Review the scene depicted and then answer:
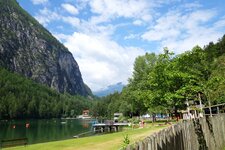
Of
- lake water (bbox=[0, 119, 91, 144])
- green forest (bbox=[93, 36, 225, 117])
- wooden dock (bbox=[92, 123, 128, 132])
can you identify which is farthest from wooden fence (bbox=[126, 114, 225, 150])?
wooden dock (bbox=[92, 123, 128, 132])

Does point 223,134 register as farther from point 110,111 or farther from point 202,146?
point 110,111

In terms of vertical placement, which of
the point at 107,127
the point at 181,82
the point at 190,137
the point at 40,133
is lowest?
the point at 40,133

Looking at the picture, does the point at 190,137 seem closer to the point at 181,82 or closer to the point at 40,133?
the point at 181,82

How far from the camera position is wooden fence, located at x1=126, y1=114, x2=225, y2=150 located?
6.52 meters

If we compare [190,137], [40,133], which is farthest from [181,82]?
[40,133]

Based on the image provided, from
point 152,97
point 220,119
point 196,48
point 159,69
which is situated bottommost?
point 220,119

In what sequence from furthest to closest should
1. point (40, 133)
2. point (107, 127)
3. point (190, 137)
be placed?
point (107, 127)
point (40, 133)
point (190, 137)

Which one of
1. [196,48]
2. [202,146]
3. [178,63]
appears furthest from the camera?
[196,48]

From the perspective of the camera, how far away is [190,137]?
11242 millimetres

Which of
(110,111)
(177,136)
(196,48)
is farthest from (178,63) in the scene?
(110,111)

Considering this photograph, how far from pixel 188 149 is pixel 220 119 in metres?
5.80

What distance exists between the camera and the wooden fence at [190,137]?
6517mm

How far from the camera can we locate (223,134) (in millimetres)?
16688

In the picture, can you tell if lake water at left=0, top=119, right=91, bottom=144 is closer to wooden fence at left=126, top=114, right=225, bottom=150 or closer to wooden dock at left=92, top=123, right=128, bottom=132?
wooden dock at left=92, top=123, right=128, bottom=132
